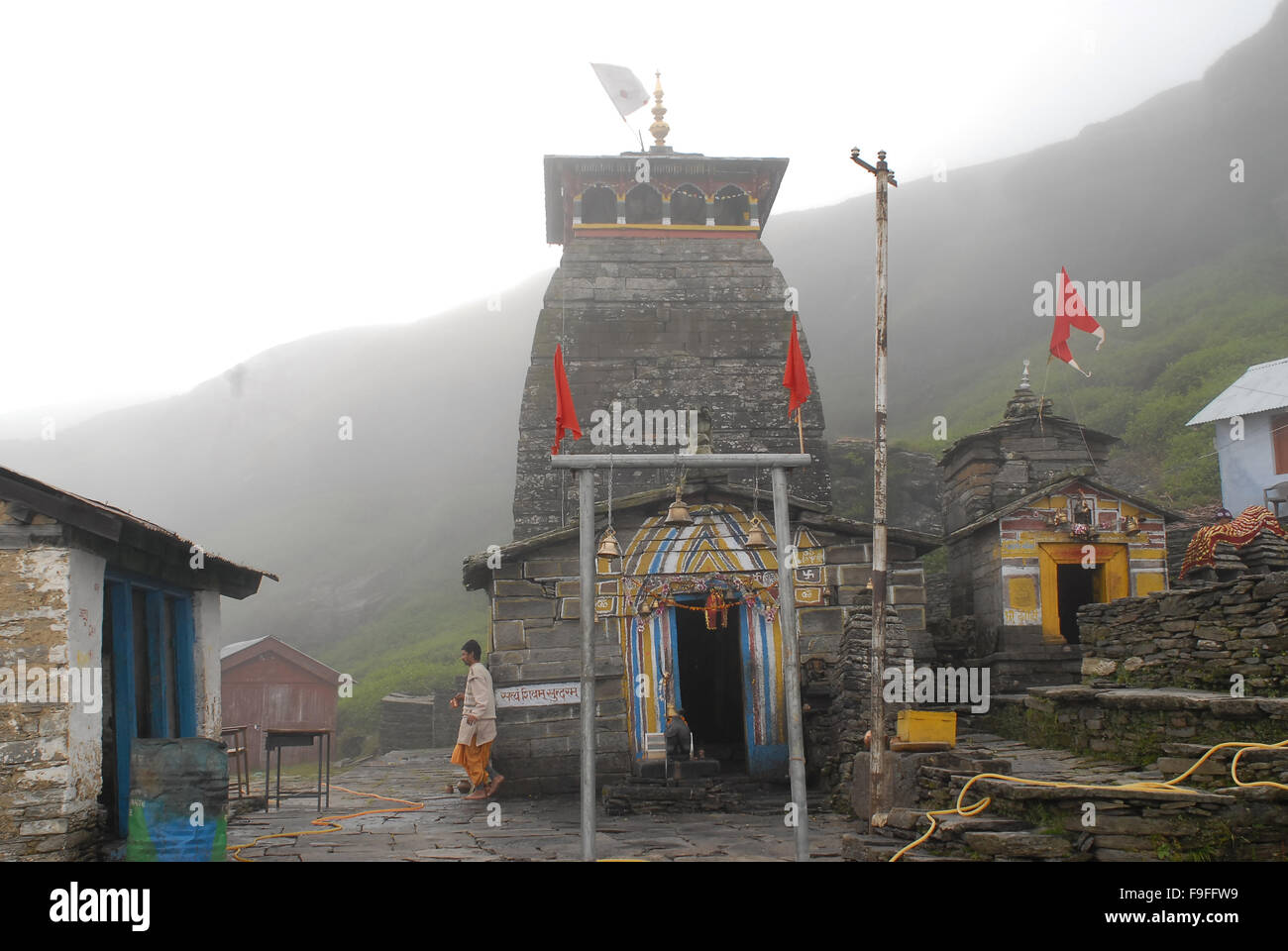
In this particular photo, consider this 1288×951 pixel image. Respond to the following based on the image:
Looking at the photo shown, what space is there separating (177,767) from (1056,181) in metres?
79.0

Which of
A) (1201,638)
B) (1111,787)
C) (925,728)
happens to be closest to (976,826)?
(1111,787)

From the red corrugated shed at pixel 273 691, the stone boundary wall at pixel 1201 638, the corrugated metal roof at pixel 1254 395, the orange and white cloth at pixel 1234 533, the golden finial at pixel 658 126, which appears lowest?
the red corrugated shed at pixel 273 691

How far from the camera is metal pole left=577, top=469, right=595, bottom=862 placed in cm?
810

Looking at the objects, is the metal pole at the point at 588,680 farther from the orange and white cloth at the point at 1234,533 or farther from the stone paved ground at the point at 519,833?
the orange and white cloth at the point at 1234,533

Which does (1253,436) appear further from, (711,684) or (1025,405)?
(711,684)

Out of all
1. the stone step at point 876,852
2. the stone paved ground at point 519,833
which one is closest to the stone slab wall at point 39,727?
the stone paved ground at point 519,833

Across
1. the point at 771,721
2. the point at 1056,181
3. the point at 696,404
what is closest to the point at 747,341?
the point at 696,404

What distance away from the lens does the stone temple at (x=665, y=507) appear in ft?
47.8

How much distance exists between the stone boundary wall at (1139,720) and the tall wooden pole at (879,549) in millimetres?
2240

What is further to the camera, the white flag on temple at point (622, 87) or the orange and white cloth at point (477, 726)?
the white flag on temple at point (622, 87)

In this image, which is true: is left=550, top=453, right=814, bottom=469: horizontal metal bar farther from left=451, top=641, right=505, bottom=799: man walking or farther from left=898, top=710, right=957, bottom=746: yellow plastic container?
left=451, top=641, right=505, bottom=799: man walking

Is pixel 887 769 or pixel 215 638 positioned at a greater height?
pixel 215 638
